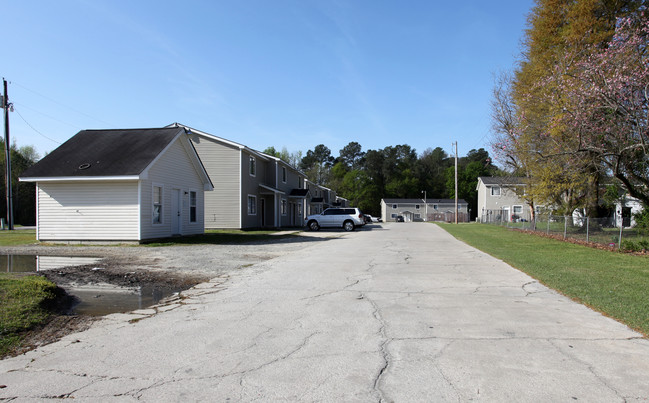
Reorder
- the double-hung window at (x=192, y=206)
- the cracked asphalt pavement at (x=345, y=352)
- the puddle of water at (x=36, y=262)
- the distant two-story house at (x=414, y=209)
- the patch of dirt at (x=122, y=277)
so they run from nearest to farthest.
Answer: the cracked asphalt pavement at (x=345, y=352), the patch of dirt at (x=122, y=277), the puddle of water at (x=36, y=262), the double-hung window at (x=192, y=206), the distant two-story house at (x=414, y=209)

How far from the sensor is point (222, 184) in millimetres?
27281

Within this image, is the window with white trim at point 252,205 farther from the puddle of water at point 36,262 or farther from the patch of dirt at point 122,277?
the patch of dirt at point 122,277

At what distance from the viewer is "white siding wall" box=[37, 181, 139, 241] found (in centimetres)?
1675

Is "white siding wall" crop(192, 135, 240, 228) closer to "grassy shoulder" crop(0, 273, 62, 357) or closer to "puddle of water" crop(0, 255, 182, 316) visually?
"puddle of water" crop(0, 255, 182, 316)

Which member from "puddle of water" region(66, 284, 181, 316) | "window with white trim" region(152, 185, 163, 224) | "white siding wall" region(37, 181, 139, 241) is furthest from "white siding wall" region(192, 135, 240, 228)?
"puddle of water" region(66, 284, 181, 316)

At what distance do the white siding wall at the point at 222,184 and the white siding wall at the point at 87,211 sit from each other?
1035cm

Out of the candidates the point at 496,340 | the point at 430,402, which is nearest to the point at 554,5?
the point at 496,340

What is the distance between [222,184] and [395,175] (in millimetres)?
78176

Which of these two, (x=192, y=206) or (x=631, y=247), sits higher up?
(x=192, y=206)

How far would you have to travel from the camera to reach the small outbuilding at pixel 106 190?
54.6ft

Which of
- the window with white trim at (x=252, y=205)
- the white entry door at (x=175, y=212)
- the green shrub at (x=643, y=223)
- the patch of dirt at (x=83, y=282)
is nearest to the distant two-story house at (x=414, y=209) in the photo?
the window with white trim at (x=252, y=205)

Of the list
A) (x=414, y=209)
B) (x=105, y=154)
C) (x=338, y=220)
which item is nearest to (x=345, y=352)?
(x=105, y=154)

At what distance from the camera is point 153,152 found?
57.6 feet

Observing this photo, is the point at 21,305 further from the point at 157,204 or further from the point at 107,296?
the point at 157,204
